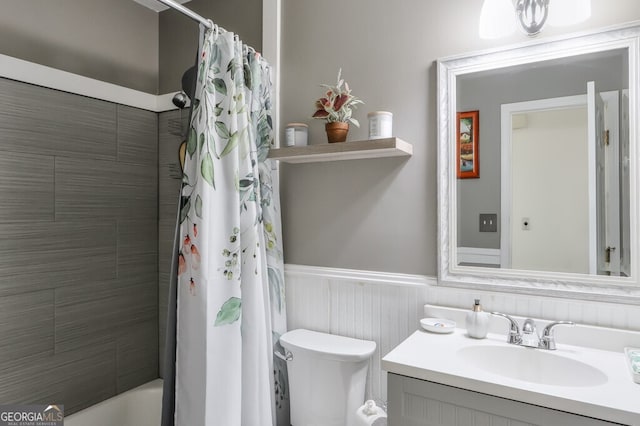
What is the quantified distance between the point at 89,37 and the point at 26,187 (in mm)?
905

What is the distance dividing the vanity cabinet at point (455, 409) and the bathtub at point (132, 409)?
1.55 metres

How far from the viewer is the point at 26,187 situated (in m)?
1.81

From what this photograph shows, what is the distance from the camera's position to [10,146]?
1.76 metres

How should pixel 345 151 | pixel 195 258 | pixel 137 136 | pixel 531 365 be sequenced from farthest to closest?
pixel 137 136
pixel 345 151
pixel 195 258
pixel 531 365

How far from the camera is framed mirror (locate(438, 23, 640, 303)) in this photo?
1310 millimetres

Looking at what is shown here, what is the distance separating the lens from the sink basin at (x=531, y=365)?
1.22 m

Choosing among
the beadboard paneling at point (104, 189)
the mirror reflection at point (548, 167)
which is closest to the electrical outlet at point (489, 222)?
the mirror reflection at point (548, 167)

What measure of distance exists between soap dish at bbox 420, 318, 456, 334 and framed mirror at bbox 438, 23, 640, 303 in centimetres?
15

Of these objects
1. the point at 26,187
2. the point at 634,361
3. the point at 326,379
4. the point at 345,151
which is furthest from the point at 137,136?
the point at 634,361

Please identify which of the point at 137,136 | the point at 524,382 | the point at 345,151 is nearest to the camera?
the point at 524,382

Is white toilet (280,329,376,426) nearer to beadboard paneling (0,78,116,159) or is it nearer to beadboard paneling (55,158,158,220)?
beadboard paneling (55,158,158,220)

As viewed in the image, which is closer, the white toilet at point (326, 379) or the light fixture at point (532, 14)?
the light fixture at point (532, 14)

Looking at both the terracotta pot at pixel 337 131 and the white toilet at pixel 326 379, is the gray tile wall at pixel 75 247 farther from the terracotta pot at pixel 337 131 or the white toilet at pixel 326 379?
the terracotta pot at pixel 337 131

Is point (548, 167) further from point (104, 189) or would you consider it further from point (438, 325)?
point (104, 189)
